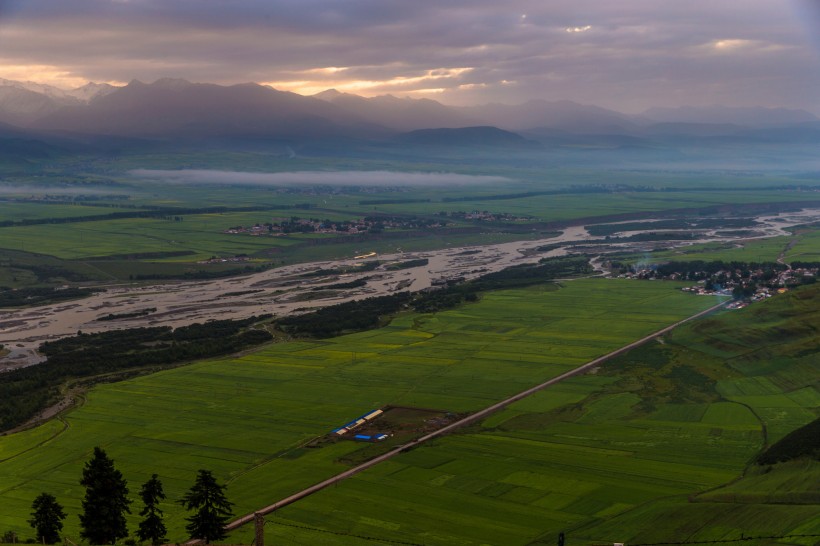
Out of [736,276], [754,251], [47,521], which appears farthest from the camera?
[754,251]

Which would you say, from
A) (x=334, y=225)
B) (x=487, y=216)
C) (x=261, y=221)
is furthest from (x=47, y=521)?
(x=487, y=216)

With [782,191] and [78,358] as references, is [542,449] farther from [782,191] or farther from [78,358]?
[782,191]

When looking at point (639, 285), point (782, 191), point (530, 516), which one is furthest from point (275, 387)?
point (782, 191)

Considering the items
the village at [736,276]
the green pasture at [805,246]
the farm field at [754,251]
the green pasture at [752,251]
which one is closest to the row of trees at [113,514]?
the village at [736,276]

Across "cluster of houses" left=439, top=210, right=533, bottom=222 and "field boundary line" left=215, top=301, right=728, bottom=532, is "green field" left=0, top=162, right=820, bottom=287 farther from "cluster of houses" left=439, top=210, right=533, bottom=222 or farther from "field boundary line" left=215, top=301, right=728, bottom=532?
"field boundary line" left=215, top=301, right=728, bottom=532

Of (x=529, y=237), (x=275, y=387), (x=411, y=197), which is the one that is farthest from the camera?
(x=411, y=197)

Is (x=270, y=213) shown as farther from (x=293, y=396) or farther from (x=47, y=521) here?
(x=47, y=521)

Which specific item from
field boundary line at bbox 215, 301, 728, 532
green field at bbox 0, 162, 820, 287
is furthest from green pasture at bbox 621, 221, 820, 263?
field boundary line at bbox 215, 301, 728, 532
